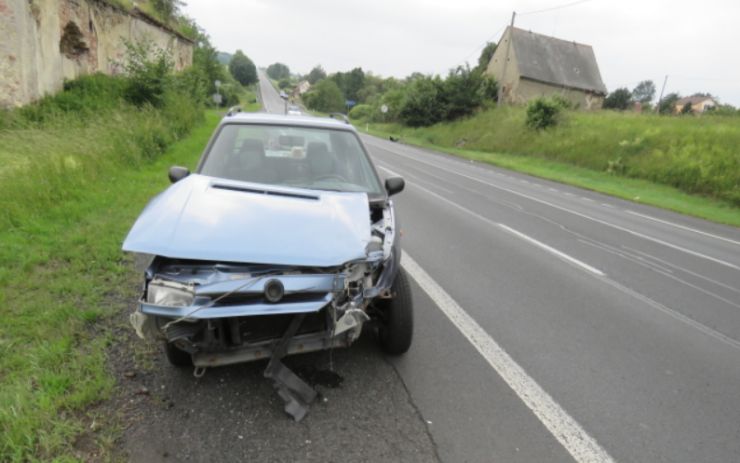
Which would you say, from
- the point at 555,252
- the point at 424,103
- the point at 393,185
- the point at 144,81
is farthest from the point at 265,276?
the point at 424,103

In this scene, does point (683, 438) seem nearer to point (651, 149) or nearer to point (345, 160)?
point (345, 160)

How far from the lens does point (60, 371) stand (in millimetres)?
2811

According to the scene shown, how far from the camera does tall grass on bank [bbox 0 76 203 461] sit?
2445mm

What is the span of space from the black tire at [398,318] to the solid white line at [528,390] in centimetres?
76

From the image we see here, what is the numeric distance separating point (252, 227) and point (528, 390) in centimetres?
229

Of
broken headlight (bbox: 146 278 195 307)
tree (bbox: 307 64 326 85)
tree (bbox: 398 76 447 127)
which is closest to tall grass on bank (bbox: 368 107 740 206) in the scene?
tree (bbox: 398 76 447 127)

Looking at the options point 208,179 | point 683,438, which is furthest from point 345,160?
point 683,438

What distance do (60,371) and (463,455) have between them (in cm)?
269

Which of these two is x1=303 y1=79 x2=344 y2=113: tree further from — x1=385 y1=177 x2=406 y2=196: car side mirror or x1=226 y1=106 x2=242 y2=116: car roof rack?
x1=385 y1=177 x2=406 y2=196: car side mirror

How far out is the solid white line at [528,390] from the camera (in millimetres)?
2549

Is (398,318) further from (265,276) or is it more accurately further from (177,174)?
(177,174)

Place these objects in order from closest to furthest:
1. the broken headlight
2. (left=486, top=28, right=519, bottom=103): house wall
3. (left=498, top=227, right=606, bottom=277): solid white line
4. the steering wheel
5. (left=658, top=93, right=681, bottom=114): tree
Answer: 1. the broken headlight
2. the steering wheel
3. (left=498, top=227, right=606, bottom=277): solid white line
4. (left=486, top=28, right=519, bottom=103): house wall
5. (left=658, top=93, right=681, bottom=114): tree

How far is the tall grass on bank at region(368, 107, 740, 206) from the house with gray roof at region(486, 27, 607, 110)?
402 inches

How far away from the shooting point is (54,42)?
1276cm
